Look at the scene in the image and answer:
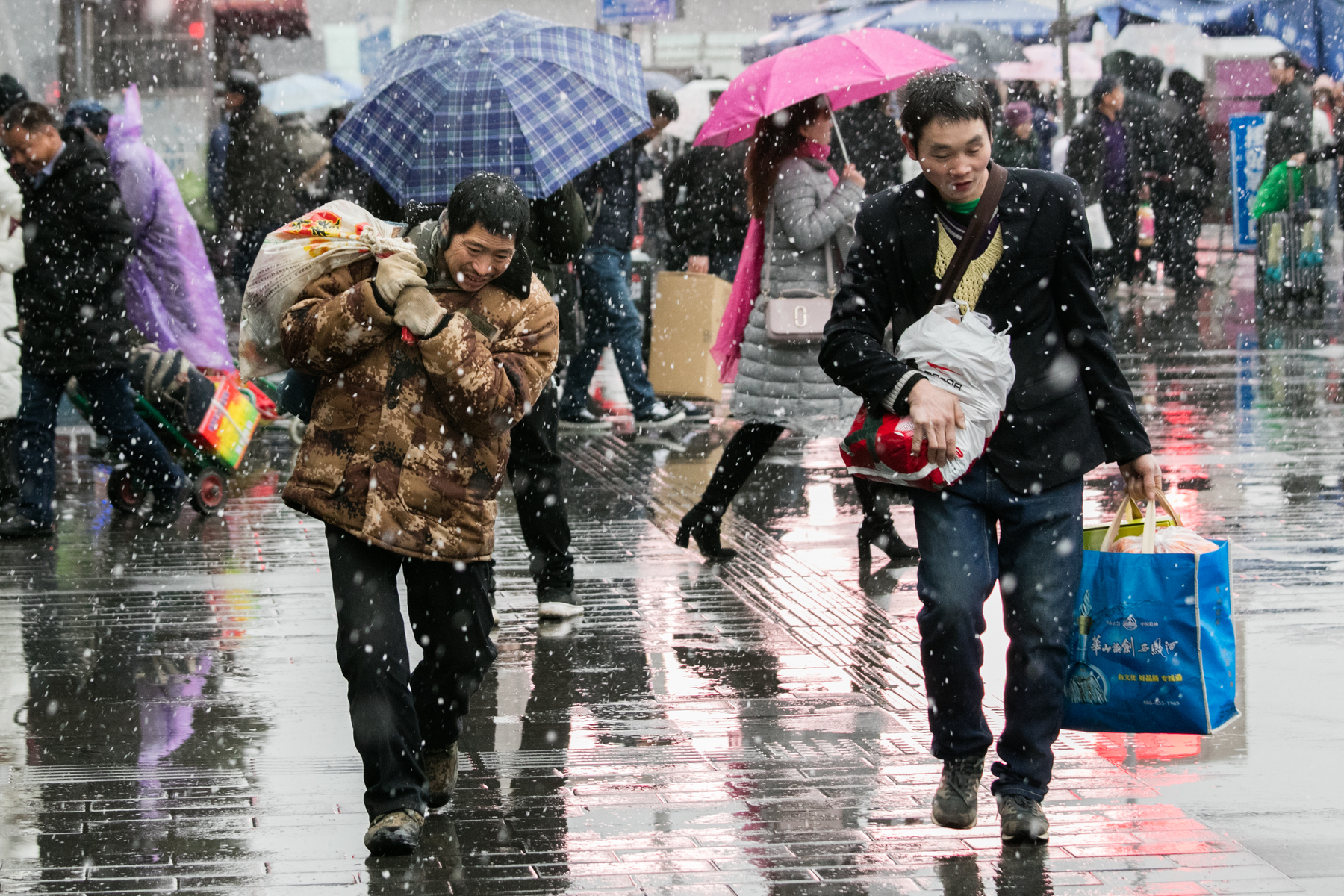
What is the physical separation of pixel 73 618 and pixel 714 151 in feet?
20.6

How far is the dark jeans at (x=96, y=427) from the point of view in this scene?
8.33 meters

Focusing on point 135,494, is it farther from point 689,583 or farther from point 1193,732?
point 1193,732

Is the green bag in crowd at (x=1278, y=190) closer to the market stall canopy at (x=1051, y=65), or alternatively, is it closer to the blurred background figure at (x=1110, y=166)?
the blurred background figure at (x=1110, y=166)

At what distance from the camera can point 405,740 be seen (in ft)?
14.0

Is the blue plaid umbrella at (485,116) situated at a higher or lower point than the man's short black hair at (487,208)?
higher

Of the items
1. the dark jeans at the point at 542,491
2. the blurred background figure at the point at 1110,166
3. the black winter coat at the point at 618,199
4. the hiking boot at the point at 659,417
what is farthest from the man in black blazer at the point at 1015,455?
the blurred background figure at the point at 1110,166

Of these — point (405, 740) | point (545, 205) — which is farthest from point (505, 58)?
point (405, 740)

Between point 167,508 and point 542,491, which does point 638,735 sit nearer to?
point 542,491

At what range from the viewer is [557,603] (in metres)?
6.60

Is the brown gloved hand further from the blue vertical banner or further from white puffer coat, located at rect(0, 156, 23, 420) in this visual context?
the blue vertical banner

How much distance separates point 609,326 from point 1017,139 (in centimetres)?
843

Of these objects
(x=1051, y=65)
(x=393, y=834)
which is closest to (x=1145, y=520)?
(x=393, y=834)

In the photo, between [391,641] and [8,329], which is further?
[8,329]

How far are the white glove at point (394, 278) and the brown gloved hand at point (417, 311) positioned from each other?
13 millimetres
